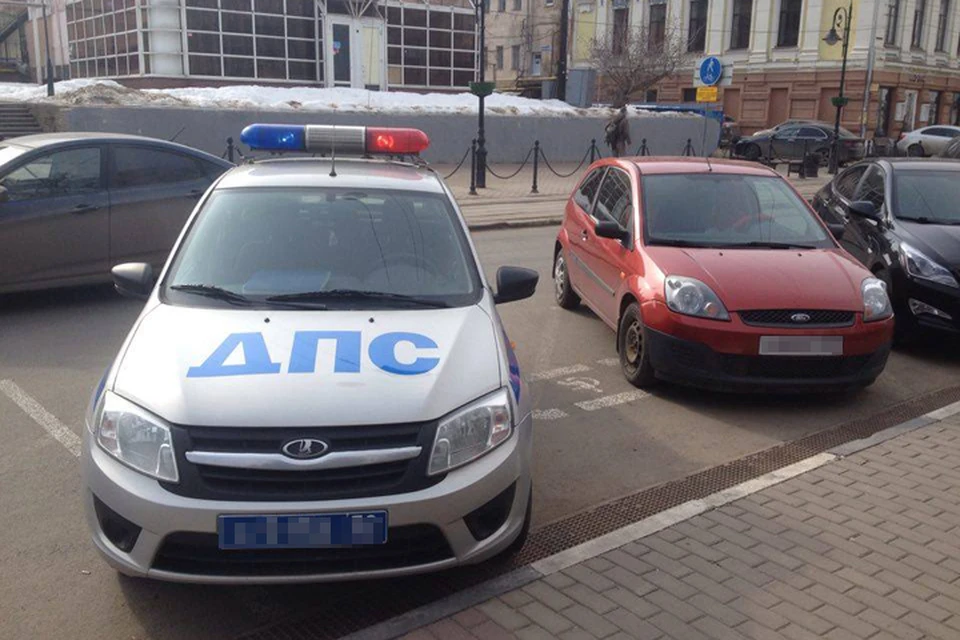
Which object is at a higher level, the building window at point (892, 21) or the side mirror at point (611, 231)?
the building window at point (892, 21)

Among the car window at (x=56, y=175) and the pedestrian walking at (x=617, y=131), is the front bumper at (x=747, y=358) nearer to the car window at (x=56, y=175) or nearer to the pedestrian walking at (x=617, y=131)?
the car window at (x=56, y=175)

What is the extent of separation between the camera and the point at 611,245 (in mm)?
7371

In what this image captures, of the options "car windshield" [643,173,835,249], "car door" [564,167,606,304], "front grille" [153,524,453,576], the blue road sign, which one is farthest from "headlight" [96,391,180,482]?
the blue road sign

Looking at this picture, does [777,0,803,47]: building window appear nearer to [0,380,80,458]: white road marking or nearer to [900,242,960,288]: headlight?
[900,242,960,288]: headlight

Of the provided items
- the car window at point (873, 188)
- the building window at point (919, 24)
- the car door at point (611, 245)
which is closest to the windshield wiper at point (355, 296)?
the car door at point (611, 245)

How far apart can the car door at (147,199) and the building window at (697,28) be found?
4536cm

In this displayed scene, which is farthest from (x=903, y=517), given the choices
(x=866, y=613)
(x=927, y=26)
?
(x=927, y=26)

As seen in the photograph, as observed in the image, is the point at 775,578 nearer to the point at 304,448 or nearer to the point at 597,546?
the point at 597,546

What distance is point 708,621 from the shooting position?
358cm

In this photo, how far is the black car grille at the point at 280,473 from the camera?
127 inches

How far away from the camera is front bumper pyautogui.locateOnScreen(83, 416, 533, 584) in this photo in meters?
3.22

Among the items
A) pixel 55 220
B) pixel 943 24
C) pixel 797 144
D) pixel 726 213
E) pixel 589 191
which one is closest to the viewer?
pixel 726 213

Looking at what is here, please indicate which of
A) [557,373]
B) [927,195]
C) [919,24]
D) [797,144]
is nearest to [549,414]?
[557,373]

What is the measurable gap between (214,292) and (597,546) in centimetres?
211
